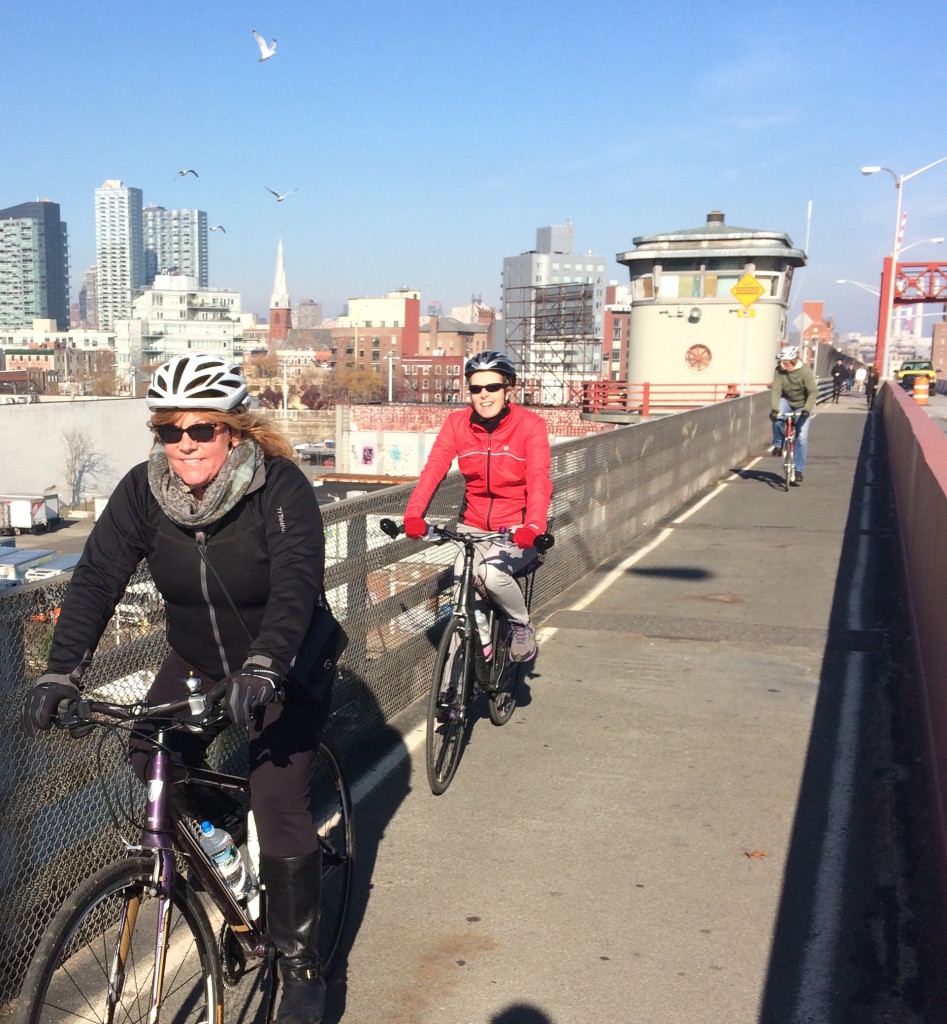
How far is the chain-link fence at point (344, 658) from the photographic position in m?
3.65

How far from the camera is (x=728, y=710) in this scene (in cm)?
683

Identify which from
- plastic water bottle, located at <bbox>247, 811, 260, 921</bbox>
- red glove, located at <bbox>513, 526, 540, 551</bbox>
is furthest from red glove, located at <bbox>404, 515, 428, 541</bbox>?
plastic water bottle, located at <bbox>247, 811, 260, 921</bbox>

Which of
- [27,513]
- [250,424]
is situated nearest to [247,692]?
[250,424]

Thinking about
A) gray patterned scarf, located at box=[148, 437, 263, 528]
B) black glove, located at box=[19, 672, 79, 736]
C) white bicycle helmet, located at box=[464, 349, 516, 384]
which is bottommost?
black glove, located at box=[19, 672, 79, 736]

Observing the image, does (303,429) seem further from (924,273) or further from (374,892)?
(374,892)

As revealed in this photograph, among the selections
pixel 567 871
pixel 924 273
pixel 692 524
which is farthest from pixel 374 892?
pixel 924 273

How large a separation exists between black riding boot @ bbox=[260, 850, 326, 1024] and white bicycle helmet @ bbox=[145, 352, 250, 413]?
1344 mm

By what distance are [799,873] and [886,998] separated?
0.92m

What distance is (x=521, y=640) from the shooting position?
248 inches

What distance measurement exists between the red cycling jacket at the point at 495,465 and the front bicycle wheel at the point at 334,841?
219 centimetres

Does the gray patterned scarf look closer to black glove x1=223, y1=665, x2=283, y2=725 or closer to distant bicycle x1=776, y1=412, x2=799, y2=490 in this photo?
black glove x1=223, y1=665, x2=283, y2=725

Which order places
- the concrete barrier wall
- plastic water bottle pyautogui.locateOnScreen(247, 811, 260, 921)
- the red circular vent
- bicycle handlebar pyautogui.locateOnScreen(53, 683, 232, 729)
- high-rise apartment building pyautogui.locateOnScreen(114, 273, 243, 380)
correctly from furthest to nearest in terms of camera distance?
high-rise apartment building pyautogui.locateOnScreen(114, 273, 243, 380), the red circular vent, the concrete barrier wall, plastic water bottle pyautogui.locateOnScreen(247, 811, 260, 921), bicycle handlebar pyautogui.locateOnScreen(53, 683, 232, 729)

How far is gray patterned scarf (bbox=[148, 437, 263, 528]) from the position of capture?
3031 millimetres

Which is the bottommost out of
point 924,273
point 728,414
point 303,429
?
point 303,429
